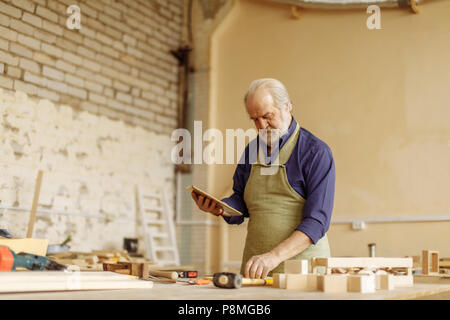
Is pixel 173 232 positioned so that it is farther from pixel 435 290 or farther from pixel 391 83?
pixel 435 290

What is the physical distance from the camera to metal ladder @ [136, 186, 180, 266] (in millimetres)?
6734

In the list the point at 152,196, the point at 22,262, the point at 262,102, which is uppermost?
the point at 262,102

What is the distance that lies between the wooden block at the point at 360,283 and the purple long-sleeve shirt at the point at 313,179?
0.74 m

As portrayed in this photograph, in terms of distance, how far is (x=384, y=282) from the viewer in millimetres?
1649

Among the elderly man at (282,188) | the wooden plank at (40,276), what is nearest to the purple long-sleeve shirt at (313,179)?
the elderly man at (282,188)

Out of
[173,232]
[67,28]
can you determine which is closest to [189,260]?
[173,232]

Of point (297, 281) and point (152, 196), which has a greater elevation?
point (152, 196)

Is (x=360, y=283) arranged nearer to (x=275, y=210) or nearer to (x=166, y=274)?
(x=166, y=274)

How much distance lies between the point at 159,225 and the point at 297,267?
221 inches

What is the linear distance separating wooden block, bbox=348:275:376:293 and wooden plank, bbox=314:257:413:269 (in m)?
0.27

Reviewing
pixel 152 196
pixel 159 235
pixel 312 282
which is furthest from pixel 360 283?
pixel 152 196

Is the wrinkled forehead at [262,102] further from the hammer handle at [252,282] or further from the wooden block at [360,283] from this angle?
the wooden block at [360,283]

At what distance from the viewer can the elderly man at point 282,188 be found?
232 cm

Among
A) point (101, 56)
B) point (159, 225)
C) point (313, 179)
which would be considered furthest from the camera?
point (159, 225)
